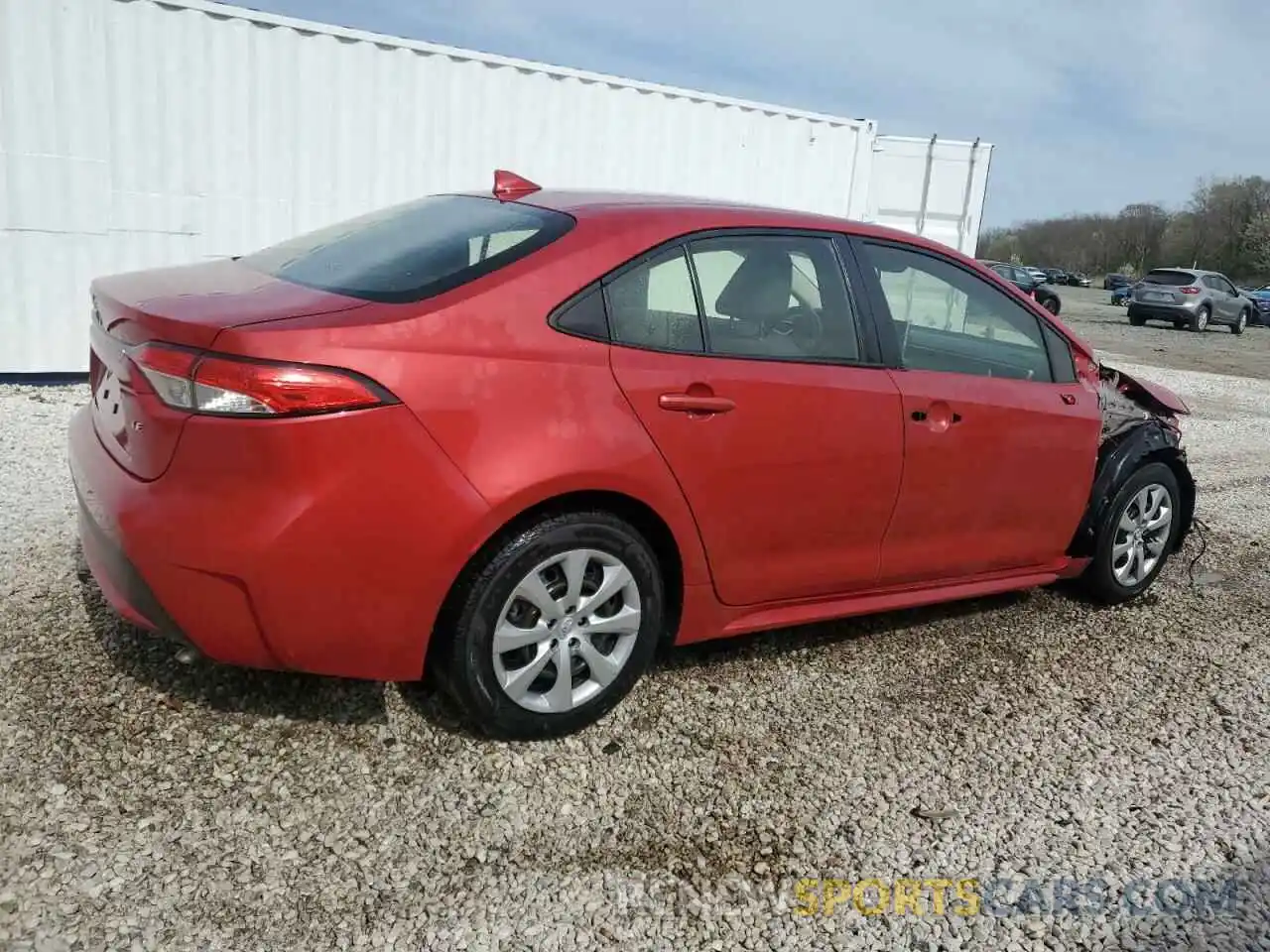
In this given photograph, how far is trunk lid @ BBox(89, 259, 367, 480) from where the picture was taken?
2.55 metres

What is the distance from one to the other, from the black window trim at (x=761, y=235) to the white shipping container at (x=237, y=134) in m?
6.55

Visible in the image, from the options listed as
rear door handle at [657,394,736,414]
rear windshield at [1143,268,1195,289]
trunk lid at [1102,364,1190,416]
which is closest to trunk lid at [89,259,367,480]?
rear door handle at [657,394,736,414]

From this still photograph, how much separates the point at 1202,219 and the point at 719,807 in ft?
283

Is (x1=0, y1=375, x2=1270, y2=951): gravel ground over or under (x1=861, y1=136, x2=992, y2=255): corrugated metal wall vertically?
under

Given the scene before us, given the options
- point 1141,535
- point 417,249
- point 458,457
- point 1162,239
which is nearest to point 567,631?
point 458,457

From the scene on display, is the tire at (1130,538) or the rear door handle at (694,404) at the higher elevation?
the rear door handle at (694,404)

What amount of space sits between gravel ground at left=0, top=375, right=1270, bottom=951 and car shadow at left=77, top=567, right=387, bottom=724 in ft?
0.04

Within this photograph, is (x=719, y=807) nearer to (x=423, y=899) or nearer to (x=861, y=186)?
(x=423, y=899)

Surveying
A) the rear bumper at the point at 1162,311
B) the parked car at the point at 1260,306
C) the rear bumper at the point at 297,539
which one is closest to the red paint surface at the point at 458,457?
the rear bumper at the point at 297,539

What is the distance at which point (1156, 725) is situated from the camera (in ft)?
11.6

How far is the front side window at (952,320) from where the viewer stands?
145 inches

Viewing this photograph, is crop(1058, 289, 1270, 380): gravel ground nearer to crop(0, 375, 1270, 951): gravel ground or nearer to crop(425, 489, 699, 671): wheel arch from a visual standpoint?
crop(0, 375, 1270, 951): gravel ground

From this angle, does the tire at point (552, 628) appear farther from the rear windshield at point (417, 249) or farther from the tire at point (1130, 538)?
the tire at point (1130, 538)

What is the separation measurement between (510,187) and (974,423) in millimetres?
1851
